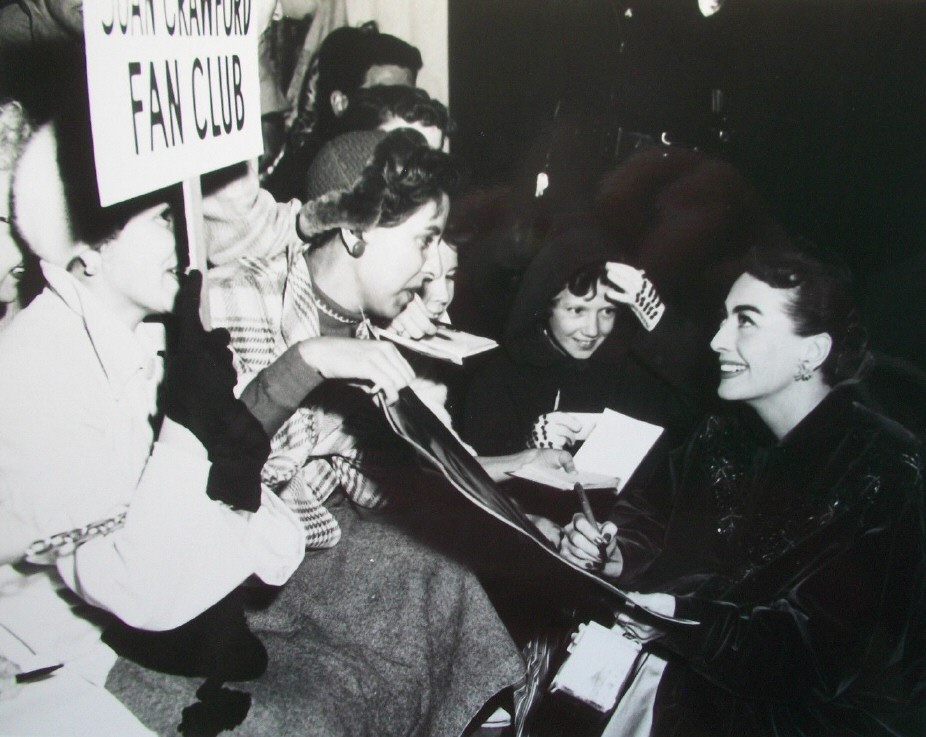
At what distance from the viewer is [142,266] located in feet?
2.91

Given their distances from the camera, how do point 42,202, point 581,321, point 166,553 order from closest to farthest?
1. point 42,202
2. point 166,553
3. point 581,321

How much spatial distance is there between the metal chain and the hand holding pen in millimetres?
697

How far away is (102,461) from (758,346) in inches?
36.3

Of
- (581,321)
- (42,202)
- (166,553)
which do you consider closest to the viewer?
(42,202)

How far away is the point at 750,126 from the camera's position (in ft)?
2.86

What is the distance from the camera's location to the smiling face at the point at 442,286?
99cm

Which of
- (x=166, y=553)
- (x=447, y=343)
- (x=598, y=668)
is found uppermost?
(x=447, y=343)

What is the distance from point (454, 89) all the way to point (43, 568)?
34.4 inches

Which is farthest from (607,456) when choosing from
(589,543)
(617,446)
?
(589,543)

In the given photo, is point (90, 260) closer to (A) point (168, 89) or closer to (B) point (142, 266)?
(B) point (142, 266)

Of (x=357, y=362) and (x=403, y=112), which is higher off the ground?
(x=403, y=112)

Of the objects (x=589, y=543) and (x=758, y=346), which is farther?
(x=589, y=543)

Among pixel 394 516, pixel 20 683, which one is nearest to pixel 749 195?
pixel 394 516

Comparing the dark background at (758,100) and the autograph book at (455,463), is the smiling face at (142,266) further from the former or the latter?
the dark background at (758,100)
